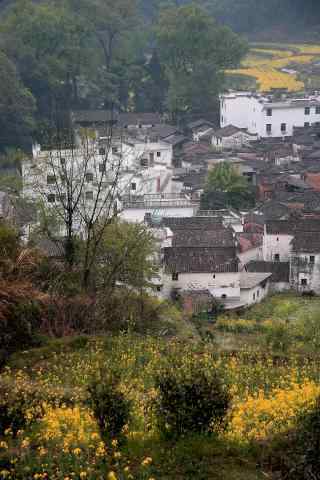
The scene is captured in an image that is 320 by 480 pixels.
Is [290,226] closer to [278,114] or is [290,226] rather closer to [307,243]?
[307,243]

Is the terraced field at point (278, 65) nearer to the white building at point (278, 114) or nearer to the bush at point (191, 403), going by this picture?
the white building at point (278, 114)

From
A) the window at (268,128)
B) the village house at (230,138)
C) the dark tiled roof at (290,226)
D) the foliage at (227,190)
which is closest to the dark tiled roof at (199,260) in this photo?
the dark tiled roof at (290,226)

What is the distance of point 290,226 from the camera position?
2641 centimetres

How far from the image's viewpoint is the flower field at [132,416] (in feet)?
22.1

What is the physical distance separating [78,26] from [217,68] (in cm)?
904

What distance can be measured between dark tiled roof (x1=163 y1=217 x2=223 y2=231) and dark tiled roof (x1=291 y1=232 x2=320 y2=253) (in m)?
2.66

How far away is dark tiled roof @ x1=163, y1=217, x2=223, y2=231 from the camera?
86.5 ft

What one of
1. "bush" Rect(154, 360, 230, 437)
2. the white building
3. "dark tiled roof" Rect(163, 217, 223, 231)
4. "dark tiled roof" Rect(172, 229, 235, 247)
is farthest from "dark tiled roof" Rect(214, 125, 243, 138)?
"bush" Rect(154, 360, 230, 437)

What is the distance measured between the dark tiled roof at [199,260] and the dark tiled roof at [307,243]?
2.26 m

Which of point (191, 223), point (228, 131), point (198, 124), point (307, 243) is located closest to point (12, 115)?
point (228, 131)

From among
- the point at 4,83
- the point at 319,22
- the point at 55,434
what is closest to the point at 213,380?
the point at 55,434

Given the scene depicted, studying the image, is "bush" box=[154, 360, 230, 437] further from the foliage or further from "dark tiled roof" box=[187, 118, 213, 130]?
"dark tiled roof" box=[187, 118, 213, 130]

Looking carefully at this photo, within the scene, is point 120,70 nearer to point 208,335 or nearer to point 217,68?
point 217,68

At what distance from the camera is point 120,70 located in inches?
2093
